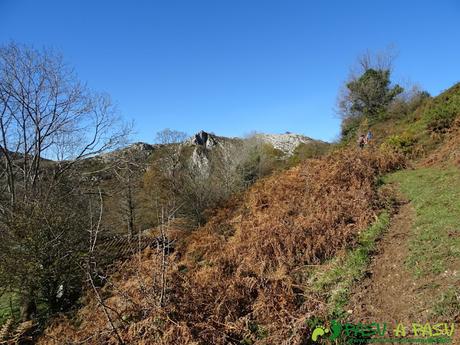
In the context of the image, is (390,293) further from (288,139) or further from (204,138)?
(288,139)

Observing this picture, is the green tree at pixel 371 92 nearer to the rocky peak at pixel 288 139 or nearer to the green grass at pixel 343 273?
the green grass at pixel 343 273

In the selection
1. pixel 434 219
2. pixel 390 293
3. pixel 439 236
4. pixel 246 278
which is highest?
pixel 434 219

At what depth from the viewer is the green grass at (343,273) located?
→ 4.65 m

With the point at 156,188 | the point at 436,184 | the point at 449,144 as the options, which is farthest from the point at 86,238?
the point at 156,188

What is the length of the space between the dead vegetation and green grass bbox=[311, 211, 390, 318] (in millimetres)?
189

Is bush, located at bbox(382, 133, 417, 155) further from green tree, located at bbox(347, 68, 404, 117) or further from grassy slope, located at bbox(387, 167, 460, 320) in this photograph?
green tree, located at bbox(347, 68, 404, 117)

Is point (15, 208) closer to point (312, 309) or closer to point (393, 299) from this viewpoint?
point (312, 309)

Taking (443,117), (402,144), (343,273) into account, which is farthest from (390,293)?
(443,117)

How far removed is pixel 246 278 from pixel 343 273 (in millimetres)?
1635

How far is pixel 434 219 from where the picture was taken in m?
5.99

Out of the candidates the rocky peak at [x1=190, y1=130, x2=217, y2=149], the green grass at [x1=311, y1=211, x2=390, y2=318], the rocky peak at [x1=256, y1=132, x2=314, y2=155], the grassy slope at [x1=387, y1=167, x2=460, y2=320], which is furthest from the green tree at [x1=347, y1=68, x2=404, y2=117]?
the rocky peak at [x1=256, y1=132, x2=314, y2=155]

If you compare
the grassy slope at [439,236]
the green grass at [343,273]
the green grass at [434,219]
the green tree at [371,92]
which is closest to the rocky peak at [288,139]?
the green tree at [371,92]

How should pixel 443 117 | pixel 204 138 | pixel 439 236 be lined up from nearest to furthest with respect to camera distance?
pixel 439 236
pixel 443 117
pixel 204 138

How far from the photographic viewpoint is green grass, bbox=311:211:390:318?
465 centimetres
